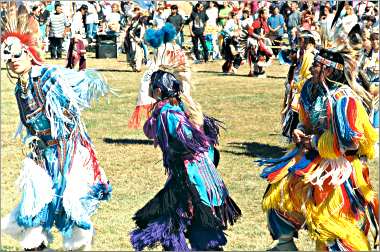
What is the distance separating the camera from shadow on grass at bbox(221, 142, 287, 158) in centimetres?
1191

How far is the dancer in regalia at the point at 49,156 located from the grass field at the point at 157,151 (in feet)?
2.10

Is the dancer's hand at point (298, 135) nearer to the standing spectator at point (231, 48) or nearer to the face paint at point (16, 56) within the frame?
the face paint at point (16, 56)

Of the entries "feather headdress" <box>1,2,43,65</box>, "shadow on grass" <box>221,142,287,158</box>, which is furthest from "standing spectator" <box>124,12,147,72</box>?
"feather headdress" <box>1,2,43,65</box>

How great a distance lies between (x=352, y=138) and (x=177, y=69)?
1.65 meters

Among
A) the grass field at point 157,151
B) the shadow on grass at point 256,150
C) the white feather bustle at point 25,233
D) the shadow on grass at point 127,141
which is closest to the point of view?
the white feather bustle at point 25,233

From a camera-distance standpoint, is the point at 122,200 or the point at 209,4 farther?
the point at 209,4

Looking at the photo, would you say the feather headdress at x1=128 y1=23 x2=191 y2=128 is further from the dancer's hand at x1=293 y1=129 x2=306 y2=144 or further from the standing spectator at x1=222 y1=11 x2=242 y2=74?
the standing spectator at x1=222 y1=11 x2=242 y2=74

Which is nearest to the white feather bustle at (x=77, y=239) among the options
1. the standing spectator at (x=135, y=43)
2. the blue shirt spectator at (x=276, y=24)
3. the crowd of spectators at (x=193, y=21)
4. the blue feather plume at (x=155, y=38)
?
the blue feather plume at (x=155, y=38)

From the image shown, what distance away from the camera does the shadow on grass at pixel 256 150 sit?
11.9 meters

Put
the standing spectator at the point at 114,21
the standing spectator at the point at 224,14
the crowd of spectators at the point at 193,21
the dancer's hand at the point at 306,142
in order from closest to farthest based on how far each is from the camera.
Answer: the dancer's hand at the point at 306,142 → the crowd of spectators at the point at 193,21 → the standing spectator at the point at 224,14 → the standing spectator at the point at 114,21

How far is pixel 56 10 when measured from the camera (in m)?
24.4

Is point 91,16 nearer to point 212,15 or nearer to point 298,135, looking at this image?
point 212,15

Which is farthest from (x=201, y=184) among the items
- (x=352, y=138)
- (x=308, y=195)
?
(x=352, y=138)

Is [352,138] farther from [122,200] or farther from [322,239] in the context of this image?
[122,200]
